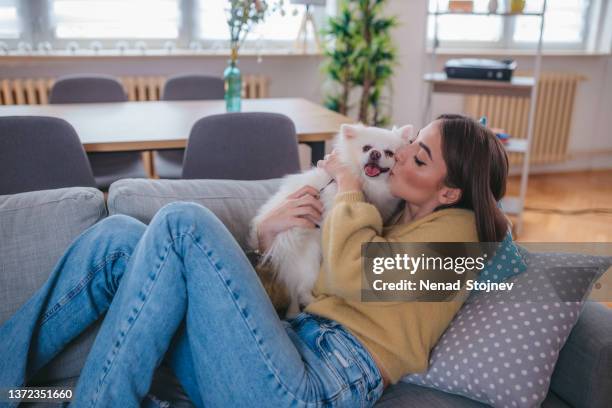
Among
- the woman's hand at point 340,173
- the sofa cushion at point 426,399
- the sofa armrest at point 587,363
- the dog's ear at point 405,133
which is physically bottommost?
the sofa cushion at point 426,399

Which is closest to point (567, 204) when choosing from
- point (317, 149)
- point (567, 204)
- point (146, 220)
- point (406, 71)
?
point (567, 204)

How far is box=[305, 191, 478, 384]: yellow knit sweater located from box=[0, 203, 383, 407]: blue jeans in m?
0.05

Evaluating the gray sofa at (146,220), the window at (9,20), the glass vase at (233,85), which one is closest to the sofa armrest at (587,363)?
the gray sofa at (146,220)

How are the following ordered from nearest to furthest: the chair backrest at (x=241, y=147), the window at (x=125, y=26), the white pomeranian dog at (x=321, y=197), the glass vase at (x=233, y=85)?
the white pomeranian dog at (x=321, y=197) < the chair backrest at (x=241, y=147) < the glass vase at (x=233, y=85) < the window at (x=125, y=26)

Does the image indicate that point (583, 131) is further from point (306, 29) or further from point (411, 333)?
point (411, 333)

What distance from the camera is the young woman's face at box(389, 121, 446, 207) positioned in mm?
1244

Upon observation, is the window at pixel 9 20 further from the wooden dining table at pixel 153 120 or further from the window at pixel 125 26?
the wooden dining table at pixel 153 120

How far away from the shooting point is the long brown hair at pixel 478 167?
1.20 metres

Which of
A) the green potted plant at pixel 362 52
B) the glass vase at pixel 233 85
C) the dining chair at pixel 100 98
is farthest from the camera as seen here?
the green potted plant at pixel 362 52

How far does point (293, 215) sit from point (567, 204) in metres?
3.19

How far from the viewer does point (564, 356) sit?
1.23 meters

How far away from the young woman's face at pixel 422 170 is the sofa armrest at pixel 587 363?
0.43 m

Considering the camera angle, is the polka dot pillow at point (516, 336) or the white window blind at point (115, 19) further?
the white window blind at point (115, 19)

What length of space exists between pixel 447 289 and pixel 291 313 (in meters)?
0.44
